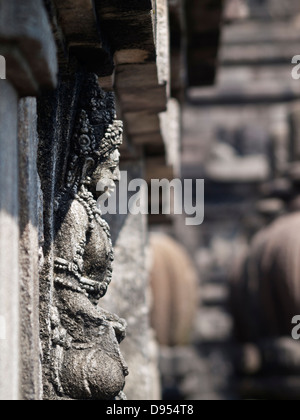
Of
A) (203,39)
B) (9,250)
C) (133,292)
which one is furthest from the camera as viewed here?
(203,39)

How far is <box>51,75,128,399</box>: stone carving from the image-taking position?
6.26 feet

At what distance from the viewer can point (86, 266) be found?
2.06m

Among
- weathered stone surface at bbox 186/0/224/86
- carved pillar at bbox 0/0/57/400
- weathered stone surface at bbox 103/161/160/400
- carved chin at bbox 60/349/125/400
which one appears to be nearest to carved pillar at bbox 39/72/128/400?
carved chin at bbox 60/349/125/400

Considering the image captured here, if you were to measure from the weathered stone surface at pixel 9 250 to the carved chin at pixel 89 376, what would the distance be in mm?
323

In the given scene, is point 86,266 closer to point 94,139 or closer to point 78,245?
point 78,245

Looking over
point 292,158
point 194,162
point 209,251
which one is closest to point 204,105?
point 194,162

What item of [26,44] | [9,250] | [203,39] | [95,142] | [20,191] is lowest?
[9,250]

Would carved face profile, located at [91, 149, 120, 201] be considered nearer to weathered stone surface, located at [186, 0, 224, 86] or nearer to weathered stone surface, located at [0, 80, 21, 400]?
weathered stone surface, located at [0, 80, 21, 400]

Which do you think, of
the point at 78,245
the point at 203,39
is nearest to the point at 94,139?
the point at 78,245

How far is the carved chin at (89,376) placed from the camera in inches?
74.6

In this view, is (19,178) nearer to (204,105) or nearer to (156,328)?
(156,328)

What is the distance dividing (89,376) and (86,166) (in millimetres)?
498

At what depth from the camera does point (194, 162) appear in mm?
13086

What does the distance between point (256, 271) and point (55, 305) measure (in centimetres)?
596
